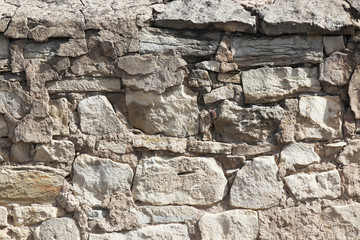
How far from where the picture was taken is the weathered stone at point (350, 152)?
279cm

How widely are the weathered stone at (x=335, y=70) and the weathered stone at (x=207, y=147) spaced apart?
623mm

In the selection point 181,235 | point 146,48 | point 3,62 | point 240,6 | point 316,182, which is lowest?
point 181,235

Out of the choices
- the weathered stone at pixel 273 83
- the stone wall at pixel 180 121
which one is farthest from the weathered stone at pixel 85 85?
the weathered stone at pixel 273 83

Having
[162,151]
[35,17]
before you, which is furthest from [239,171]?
[35,17]

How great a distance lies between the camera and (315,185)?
2.78 m

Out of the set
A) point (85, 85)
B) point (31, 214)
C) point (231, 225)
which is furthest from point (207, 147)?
point (31, 214)

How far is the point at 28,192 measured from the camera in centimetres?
268

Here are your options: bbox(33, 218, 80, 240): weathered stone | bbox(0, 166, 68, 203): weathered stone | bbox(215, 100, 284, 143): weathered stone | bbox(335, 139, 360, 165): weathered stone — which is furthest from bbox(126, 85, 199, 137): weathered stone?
bbox(335, 139, 360, 165): weathered stone

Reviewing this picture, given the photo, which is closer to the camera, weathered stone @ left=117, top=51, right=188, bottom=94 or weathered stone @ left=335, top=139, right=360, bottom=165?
weathered stone @ left=117, top=51, right=188, bottom=94

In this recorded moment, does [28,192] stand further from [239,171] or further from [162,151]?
[239,171]

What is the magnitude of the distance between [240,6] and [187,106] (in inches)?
23.4

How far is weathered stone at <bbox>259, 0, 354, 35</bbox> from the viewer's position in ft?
8.93

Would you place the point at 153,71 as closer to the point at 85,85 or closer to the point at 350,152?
the point at 85,85

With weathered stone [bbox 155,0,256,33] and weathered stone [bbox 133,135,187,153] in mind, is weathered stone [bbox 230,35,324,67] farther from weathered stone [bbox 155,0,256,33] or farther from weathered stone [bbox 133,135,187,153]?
weathered stone [bbox 133,135,187,153]
